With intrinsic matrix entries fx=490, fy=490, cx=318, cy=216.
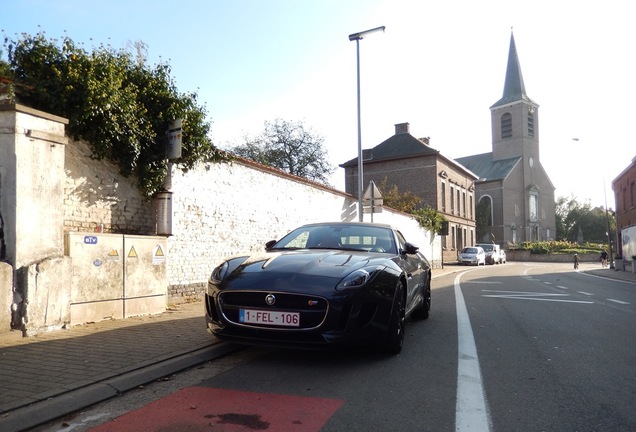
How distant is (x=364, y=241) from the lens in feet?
20.3

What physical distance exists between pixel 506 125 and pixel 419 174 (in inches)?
1447

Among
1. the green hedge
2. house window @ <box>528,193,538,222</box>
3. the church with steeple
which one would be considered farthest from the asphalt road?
house window @ <box>528,193,538,222</box>

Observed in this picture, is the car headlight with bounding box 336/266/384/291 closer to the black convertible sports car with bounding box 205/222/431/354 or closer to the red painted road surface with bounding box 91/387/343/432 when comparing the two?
the black convertible sports car with bounding box 205/222/431/354

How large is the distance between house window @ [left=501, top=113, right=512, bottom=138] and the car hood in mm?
73770

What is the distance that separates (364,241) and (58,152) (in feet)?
13.4

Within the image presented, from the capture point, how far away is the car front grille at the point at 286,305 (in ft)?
14.1

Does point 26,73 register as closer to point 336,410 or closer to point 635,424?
point 336,410

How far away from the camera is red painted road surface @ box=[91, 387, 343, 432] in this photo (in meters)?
3.12

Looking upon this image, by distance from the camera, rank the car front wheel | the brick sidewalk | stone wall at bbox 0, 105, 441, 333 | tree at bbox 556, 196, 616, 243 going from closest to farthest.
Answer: the brick sidewalk < stone wall at bbox 0, 105, 441, 333 < the car front wheel < tree at bbox 556, 196, 616, 243

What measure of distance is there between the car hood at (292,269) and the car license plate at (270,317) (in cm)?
23

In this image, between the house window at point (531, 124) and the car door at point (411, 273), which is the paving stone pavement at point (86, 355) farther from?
the house window at point (531, 124)

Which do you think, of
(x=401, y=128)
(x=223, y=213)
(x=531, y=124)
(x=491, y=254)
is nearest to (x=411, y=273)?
(x=223, y=213)

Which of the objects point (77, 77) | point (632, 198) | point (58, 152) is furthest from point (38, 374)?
point (632, 198)

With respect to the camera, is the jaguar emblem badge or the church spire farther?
the church spire
